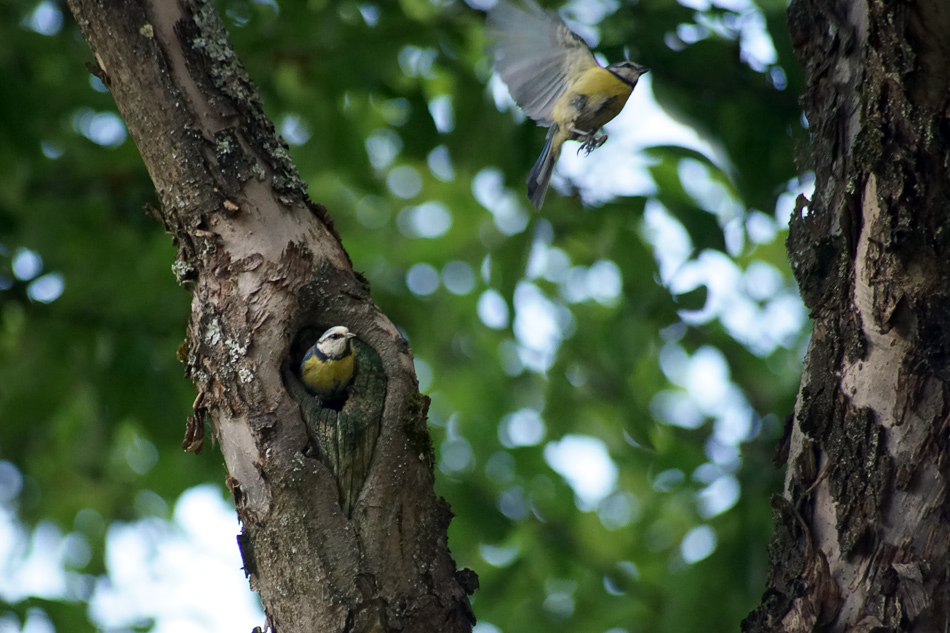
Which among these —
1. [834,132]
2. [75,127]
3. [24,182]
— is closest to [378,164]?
[75,127]

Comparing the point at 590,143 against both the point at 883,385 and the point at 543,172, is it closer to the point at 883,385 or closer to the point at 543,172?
the point at 543,172

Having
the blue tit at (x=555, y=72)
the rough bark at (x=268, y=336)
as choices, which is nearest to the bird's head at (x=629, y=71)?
the blue tit at (x=555, y=72)

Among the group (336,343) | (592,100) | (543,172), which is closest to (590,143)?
(592,100)

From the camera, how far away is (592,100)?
2182 mm

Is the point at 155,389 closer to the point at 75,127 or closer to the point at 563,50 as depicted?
the point at 75,127

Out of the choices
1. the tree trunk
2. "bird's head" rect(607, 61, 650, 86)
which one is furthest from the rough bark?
"bird's head" rect(607, 61, 650, 86)

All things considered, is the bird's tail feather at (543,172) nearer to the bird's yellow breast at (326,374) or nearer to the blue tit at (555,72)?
the blue tit at (555,72)

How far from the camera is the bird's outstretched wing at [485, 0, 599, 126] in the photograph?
89.2 inches

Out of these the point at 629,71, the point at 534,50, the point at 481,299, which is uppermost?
the point at 534,50

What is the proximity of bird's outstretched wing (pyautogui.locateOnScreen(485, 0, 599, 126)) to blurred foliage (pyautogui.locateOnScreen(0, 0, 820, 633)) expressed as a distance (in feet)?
1.41

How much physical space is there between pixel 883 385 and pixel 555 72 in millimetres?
1228

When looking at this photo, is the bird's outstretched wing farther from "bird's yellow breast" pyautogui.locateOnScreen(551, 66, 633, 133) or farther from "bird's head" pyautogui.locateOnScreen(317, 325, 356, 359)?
"bird's head" pyautogui.locateOnScreen(317, 325, 356, 359)

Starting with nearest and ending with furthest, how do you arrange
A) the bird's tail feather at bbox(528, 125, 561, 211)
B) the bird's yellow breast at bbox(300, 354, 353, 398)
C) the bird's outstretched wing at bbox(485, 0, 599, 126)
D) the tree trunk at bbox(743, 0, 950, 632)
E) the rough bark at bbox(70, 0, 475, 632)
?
1. the tree trunk at bbox(743, 0, 950, 632)
2. the rough bark at bbox(70, 0, 475, 632)
3. the bird's yellow breast at bbox(300, 354, 353, 398)
4. the bird's outstretched wing at bbox(485, 0, 599, 126)
5. the bird's tail feather at bbox(528, 125, 561, 211)

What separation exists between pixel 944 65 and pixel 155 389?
9.15 ft
